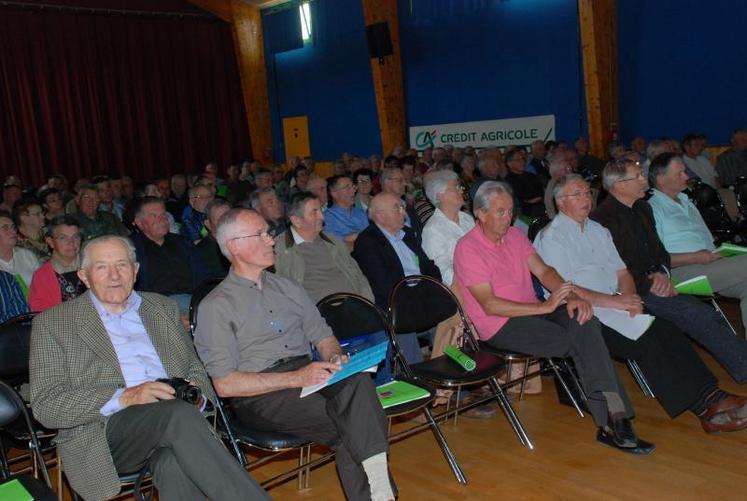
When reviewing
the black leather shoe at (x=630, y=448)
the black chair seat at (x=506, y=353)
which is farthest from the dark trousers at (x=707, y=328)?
the black chair seat at (x=506, y=353)

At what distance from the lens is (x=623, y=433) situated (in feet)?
11.3

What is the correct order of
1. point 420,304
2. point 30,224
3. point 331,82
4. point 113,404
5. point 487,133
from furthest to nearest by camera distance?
1. point 331,82
2. point 487,133
3. point 30,224
4. point 420,304
5. point 113,404

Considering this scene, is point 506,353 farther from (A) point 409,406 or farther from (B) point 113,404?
(B) point 113,404

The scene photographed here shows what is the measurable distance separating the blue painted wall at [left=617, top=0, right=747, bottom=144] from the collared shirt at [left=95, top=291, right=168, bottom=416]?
9.23m

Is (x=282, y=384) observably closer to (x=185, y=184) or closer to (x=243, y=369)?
(x=243, y=369)

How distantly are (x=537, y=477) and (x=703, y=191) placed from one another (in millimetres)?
3644

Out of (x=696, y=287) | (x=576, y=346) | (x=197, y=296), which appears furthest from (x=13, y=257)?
(x=696, y=287)

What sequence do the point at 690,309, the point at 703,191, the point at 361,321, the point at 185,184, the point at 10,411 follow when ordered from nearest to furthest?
the point at 10,411, the point at 361,321, the point at 690,309, the point at 703,191, the point at 185,184

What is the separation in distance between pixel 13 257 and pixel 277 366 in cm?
241

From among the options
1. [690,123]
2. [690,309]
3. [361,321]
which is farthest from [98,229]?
[690,123]

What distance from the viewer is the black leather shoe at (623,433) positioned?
11.3ft

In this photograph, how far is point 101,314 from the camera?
2795 millimetres

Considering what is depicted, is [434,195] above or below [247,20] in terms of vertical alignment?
below

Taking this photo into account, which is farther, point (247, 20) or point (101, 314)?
point (247, 20)
